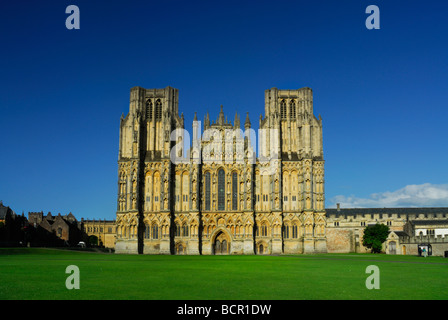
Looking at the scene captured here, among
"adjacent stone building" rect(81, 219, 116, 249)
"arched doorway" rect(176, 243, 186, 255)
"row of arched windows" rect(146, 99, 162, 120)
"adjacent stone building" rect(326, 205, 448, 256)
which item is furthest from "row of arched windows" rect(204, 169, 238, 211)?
"adjacent stone building" rect(81, 219, 116, 249)

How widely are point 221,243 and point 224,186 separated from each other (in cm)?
1119

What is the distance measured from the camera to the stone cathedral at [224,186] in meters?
88.0

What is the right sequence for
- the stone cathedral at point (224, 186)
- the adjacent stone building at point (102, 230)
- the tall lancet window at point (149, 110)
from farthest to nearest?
the adjacent stone building at point (102, 230), the tall lancet window at point (149, 110), the stone cathedral at point (224, 186)

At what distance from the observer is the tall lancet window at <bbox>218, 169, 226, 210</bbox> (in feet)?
298

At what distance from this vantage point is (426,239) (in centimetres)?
9569

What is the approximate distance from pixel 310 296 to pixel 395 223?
112 metres

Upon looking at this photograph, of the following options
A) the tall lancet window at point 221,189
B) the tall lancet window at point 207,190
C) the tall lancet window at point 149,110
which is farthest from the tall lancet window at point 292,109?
the tall lancet window at point 149,110

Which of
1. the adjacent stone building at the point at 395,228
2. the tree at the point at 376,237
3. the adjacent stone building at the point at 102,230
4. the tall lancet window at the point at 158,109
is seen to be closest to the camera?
the tall lancet window at the point at 158,109

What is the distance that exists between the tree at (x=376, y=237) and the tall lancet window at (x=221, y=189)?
3428 centimetres

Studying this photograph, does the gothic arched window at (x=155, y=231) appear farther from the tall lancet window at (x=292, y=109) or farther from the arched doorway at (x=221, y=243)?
the tall lancet window at (x=292, y=109)

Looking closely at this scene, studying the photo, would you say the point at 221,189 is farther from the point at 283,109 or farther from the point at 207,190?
the point at 283,109

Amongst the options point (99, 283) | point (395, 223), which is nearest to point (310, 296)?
point (99, 283)
